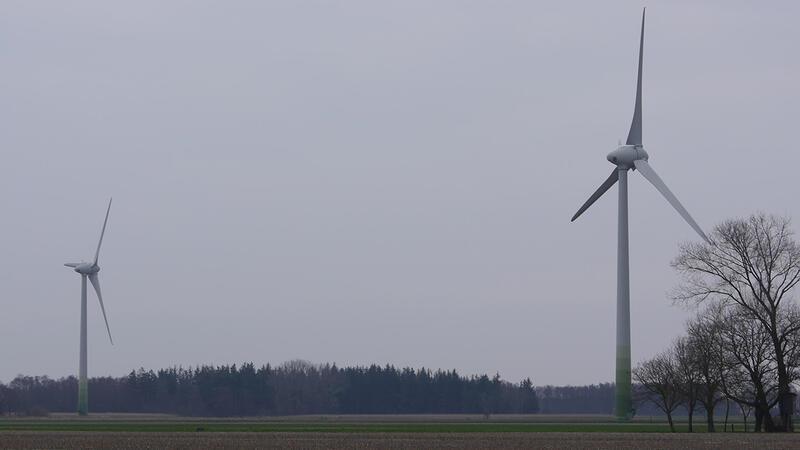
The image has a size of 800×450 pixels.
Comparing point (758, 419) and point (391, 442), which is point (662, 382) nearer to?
point (758, 419)

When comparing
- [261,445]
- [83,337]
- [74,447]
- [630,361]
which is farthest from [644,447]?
[83,337]

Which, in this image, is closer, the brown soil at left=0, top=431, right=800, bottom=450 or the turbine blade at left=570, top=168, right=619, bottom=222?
the brown soil at left=0, top=431, right=800, bottom=450

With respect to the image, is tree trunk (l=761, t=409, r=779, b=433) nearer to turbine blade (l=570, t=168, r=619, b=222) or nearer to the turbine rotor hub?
turbine blade (l=570, t=168, r=619, b=222)

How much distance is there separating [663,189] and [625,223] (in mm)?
3971

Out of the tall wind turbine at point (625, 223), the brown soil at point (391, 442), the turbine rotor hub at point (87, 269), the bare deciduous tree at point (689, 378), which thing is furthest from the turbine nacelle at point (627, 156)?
the turbine rotor hub at point (87, 269)

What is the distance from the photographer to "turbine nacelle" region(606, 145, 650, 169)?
94.7 m

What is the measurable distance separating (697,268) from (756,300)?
441cm

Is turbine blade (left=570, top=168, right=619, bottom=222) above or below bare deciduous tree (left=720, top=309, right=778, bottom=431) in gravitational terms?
above

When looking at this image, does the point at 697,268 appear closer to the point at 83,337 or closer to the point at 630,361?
the point at 630,361

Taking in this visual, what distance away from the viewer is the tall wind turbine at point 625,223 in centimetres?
8800

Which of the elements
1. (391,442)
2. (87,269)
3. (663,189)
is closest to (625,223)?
(663,189)

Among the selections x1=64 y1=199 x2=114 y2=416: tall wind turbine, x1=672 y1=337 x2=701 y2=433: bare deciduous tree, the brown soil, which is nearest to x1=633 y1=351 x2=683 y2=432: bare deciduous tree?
x1=672 y1=337 x2=701 y2=433: bare deciduous tree

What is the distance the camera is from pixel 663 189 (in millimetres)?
88000

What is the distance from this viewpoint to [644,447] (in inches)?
2015
